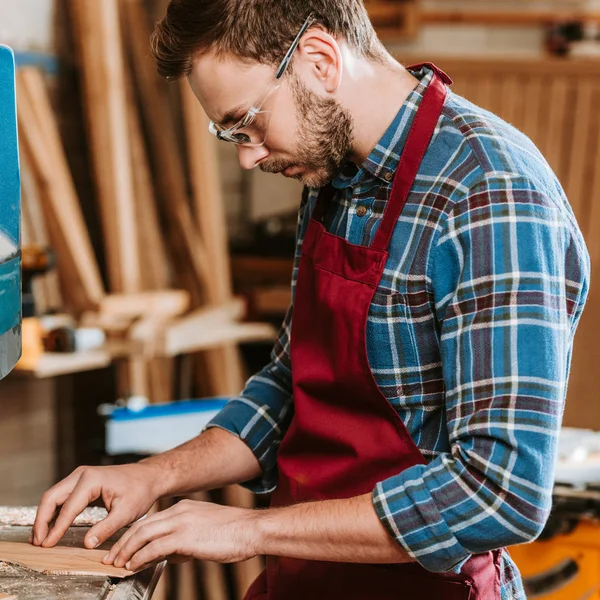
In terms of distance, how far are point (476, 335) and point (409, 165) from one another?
31cm

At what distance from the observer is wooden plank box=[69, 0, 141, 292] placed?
10.6ft

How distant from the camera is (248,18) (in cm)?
141

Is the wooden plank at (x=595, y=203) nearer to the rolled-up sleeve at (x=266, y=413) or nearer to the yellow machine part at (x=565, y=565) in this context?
the yellow machine part at (x=565, y=565)

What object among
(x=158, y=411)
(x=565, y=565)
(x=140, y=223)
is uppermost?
(x=140, y=223)

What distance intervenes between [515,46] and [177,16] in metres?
4.29

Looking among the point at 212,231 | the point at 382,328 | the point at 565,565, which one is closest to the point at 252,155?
the point at 382,328

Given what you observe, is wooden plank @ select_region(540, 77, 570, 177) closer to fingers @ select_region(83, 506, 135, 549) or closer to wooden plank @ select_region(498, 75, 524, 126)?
wooden plank @ select_region(498, 75, 524, 126)

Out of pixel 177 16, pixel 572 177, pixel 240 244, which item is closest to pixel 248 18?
pixel 177 16

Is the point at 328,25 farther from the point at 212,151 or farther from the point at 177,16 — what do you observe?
the point at 212,151

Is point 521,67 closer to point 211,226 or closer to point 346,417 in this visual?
point 211,226

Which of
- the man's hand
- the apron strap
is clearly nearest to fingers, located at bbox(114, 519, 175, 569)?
the man's hand

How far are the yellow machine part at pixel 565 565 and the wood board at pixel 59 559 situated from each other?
136 cm

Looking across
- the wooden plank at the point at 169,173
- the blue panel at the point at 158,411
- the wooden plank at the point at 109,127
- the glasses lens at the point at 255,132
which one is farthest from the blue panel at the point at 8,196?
the wooden plank at the point at 169,173

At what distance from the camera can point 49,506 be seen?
1.50 metres
